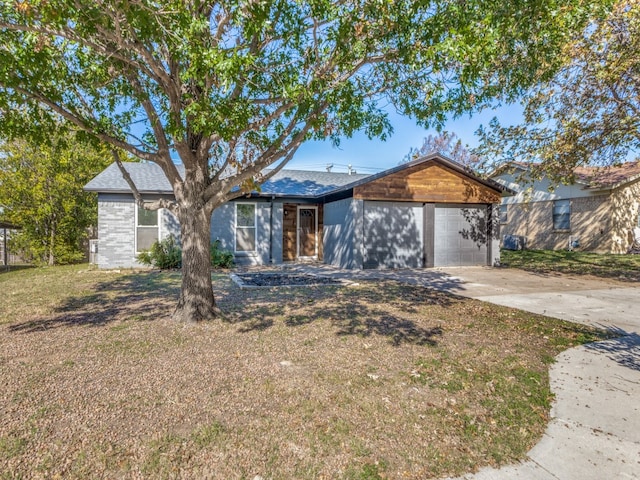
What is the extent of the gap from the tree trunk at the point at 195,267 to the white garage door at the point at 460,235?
9474mm

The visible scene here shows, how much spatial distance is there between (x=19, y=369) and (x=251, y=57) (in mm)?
3825

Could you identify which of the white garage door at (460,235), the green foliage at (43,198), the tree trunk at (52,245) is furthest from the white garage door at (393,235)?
the tree trunk at (52,245)

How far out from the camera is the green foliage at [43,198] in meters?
13.5

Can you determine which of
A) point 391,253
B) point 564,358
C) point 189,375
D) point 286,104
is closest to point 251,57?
point 286,104

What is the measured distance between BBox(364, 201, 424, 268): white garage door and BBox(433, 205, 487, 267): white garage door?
0.73 meters

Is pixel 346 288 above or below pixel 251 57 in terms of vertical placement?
below

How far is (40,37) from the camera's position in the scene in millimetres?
4105

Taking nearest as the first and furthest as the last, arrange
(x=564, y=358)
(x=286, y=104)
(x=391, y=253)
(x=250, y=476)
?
1. (x=250, y=476)
2. (x=564, y=358)
3. (x=286, y=104)
4. (x=391, y=253)

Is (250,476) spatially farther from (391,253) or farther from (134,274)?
(391,253)

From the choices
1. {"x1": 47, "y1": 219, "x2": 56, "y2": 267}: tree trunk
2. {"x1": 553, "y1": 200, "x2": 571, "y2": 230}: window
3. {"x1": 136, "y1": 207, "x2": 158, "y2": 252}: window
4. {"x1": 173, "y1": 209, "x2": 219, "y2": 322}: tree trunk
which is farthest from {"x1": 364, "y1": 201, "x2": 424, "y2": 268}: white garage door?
{"x1": 47, "y1": 219, "x2": 56, "y2": 267}: tree trunk

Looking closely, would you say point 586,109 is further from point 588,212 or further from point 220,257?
point 220,257

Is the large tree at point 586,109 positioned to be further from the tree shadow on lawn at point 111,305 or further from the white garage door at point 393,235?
the tree shadow on lawn at point 111,305

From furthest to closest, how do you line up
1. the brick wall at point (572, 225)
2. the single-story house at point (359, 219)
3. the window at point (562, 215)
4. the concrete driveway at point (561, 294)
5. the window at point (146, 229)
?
the window at point (562, 215) < the brick wall at point (572, 225) < the window at point (146, 229) < the single-story house at point (359, 219) < the concrete driveway at point (561, 294)

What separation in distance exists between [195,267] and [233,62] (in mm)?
2929
